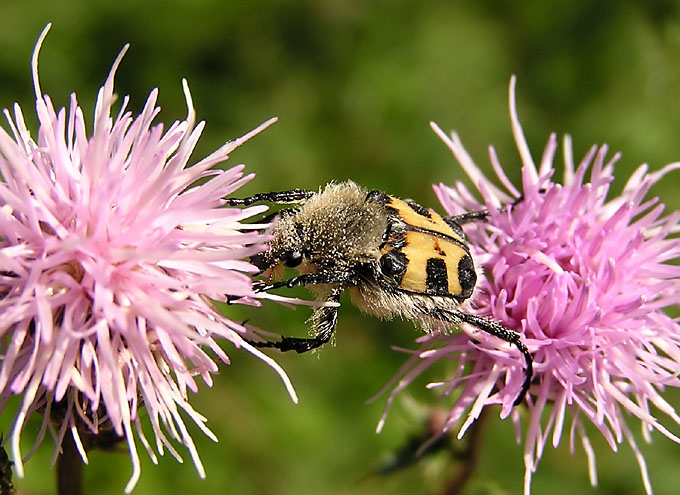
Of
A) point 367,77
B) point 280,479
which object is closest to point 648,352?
point 280,479

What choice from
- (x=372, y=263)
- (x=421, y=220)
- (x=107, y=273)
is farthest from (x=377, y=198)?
(x=107, y=273)

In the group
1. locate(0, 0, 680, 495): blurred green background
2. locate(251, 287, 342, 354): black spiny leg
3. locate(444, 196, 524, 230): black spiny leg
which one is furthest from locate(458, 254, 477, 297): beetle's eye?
locate(0, 0, 680, 495): blurred green background

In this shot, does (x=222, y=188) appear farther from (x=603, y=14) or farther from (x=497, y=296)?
(x=603, y=14)

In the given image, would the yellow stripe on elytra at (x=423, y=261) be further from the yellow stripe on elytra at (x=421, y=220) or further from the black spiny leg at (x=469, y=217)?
the black spiny leg at (x=469, y=217)

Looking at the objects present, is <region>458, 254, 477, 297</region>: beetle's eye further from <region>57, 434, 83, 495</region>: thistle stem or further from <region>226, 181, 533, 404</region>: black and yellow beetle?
<region>57, 434, 83, 495</region>: thistle stem

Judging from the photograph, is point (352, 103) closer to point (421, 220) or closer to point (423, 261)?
point (421, 220)
